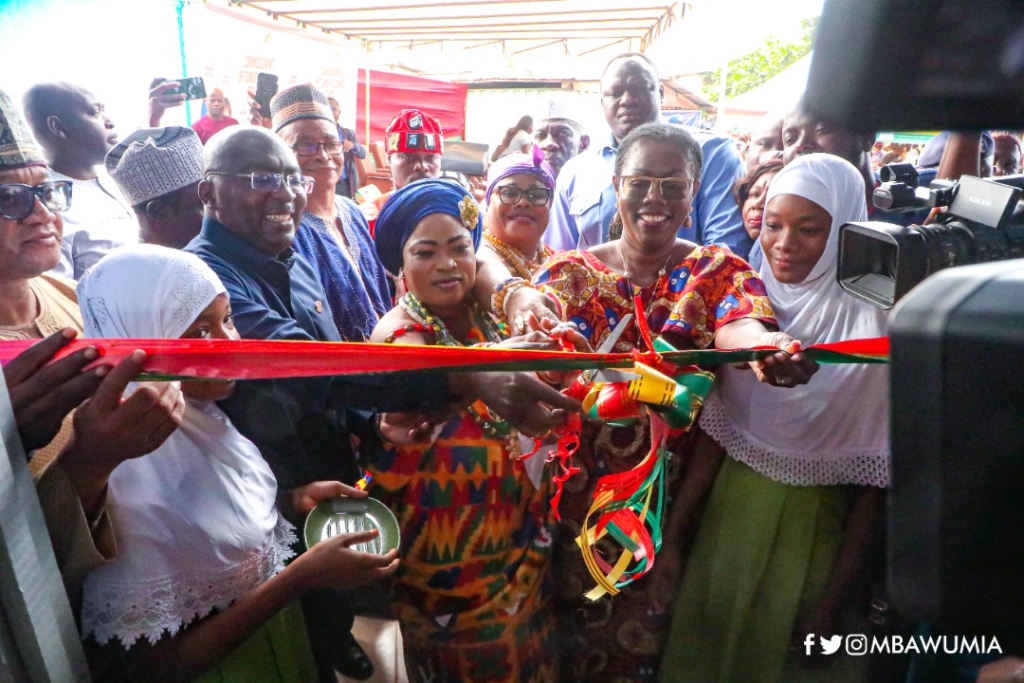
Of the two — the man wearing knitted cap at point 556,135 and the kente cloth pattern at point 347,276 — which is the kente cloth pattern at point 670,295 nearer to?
the kente cloth pattern at point 347,276

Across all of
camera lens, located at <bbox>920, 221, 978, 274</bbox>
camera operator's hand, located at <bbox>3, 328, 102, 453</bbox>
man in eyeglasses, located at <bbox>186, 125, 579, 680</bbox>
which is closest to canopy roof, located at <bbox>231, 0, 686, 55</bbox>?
man in eyeglasses, located at <bbox>186, 125, 579, 680</bbox>

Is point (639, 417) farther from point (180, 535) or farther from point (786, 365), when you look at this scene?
point (180, 535)

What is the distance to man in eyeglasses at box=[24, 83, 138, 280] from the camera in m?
2.55

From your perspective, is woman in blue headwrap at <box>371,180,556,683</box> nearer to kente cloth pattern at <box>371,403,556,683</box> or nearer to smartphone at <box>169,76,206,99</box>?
kente cloth pattern at <box>371,403,556,683</box>

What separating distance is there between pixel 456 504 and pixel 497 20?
363 centimetres

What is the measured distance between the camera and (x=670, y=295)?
6.92 ft

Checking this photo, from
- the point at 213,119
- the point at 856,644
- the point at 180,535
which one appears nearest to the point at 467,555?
the point at 180,535

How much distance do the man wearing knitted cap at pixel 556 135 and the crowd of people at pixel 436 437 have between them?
201 centimetres

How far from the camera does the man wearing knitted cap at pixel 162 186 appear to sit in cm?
238

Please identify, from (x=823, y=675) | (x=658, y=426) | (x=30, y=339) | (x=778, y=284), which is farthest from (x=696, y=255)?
(x=30, y=339)

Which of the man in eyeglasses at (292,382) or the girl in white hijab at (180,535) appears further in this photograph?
the man in eyeglasses at (292,382)

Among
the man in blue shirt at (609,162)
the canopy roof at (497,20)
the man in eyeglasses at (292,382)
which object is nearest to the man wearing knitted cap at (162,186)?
the man in eyeglasses at (292,382)

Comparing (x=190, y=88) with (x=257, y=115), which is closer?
(x=190, y=88)

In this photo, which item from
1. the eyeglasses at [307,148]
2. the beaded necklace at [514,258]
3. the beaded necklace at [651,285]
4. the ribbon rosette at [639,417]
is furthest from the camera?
the eyeglasses at [307,148]
